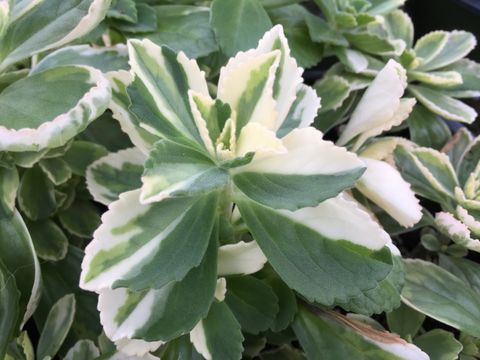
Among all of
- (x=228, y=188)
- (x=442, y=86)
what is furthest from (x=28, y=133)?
(x=442, y=86)

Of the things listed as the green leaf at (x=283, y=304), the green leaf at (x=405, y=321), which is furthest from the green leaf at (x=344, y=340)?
the green leaf at (x=405, y=321)

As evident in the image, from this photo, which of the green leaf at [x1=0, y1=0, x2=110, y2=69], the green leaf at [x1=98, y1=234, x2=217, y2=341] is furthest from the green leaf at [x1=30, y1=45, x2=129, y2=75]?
the green leaf at [x1=98, y1=234, x2=217, y2=341]

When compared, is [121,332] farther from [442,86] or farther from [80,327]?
[442,86]

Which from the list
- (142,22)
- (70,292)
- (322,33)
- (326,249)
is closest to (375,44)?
(322,33)

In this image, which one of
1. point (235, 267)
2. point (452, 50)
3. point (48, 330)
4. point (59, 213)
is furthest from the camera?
point (452, 50)

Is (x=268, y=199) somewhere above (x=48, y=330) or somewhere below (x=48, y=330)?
above

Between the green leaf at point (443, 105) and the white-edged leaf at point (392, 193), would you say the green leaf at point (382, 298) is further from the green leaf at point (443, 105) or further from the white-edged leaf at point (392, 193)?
the green leaf at point (443, 105)
